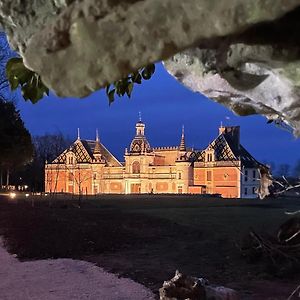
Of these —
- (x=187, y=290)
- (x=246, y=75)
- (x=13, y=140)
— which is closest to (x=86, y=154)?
(x=13, y=140)

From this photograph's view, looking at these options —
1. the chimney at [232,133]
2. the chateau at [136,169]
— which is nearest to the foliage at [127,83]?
the chimney at [232,133]

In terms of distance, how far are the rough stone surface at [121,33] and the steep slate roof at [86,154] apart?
52216 millimetres

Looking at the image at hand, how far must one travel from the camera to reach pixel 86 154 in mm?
53781

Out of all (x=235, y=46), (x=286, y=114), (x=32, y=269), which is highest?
(x=235, y=46)

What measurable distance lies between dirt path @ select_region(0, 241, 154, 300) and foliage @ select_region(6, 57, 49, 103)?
8.96 metres

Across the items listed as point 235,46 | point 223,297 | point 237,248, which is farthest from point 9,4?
point 237,248

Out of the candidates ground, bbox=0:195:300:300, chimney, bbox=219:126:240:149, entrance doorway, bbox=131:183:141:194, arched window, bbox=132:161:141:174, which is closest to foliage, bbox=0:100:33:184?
ground, bbox=0:195:300:300

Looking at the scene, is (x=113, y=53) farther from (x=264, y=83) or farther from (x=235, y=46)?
(x=264, y=83)

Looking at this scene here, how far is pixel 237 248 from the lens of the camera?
16031 mm

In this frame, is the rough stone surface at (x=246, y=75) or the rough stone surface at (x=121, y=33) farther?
the rough stone surface at (x=246, y=75)

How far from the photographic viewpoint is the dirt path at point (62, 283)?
10847 mm

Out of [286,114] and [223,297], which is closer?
[286,114]

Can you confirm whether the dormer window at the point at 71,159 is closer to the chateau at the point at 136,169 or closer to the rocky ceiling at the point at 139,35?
the chateau at the point at 136,169

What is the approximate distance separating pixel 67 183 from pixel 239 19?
54276 mm
